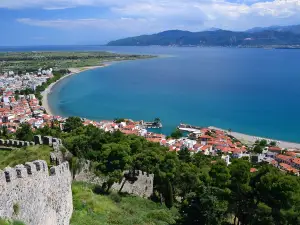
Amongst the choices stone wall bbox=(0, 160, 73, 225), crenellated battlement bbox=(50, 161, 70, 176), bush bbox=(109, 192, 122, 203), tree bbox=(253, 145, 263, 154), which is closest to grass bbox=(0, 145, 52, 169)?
crenellated battlement bbox=(50, 161, 70, 176)

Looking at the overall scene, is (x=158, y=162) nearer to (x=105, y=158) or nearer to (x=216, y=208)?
(x=105, y=158)

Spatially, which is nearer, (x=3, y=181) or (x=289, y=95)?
(x=3, y=181)

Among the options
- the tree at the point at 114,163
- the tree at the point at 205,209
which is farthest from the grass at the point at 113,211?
the tree at the point at 114,163

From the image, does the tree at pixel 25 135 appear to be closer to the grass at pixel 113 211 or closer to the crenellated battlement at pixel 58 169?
the grass at pixel 113 211

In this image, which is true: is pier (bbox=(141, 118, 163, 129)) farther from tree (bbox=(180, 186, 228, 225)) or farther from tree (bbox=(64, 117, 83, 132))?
tree (bbox=(180, 186, 228, 225))

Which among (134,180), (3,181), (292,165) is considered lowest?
(292,165)

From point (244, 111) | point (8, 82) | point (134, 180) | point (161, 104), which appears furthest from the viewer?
point (8, 82)

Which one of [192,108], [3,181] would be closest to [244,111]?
[192,108]
